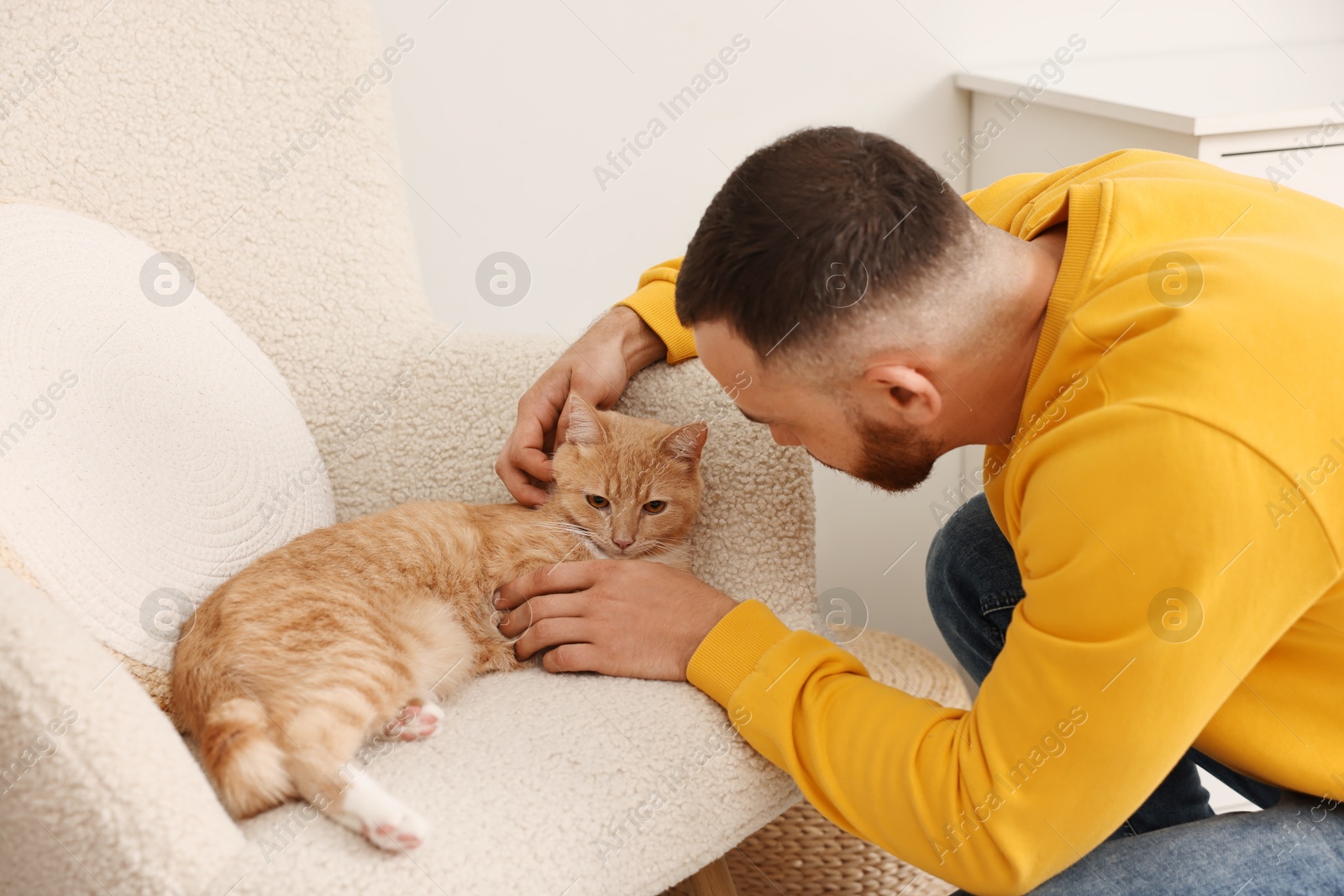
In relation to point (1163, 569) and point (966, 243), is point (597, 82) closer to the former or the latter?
point (966, 243)

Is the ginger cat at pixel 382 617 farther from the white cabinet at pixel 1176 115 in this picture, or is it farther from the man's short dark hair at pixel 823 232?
the white cabinet at pixel 1176 115

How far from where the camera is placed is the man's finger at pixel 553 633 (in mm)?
1099

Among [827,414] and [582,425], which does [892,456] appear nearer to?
[827,414]

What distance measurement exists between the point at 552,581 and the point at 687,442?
0.27m

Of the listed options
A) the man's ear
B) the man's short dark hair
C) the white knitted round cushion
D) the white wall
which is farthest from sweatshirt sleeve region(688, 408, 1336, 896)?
the white wall

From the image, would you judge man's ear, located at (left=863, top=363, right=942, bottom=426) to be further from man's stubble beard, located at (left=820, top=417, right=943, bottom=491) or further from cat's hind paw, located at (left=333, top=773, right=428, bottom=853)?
cat's hind paw, located at (left=333, top=773, right=428, bottom=853)

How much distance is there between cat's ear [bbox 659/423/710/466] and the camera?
1.27 m

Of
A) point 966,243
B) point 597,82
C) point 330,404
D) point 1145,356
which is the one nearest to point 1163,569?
point 1145,356

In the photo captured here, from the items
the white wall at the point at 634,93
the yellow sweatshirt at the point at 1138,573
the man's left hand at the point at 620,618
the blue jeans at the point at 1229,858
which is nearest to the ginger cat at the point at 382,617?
the man's left hand at the point at 620,618

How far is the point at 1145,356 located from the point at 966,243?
198 millimetres

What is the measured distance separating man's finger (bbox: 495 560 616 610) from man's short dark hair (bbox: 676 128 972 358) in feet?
1.28

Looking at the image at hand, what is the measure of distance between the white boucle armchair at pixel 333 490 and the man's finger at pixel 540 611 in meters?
0.06

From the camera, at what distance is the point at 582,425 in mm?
1296

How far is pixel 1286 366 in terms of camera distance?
77 cm
